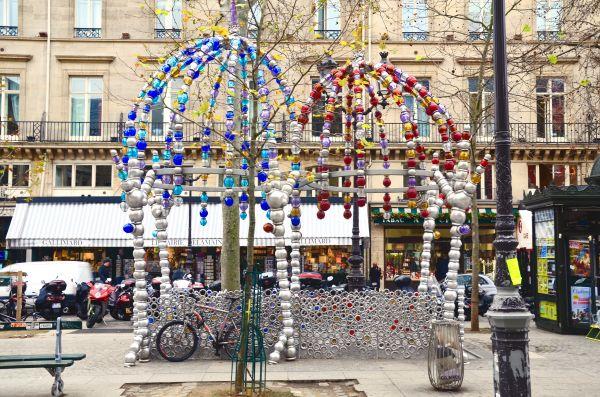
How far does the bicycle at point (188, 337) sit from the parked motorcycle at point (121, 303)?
25.7 ft

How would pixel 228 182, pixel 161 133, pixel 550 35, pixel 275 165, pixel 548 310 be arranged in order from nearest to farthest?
pixel 275 165
pixel 228 182
pixel 548 310
pixel 550 35
pixel 161 133

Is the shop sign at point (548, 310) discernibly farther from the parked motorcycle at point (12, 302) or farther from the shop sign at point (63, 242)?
the shop sign at point (63, 242)

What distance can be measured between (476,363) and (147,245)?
1834 centimetres

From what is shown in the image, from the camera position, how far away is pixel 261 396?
842cm

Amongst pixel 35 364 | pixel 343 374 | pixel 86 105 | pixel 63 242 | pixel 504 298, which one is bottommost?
pixel 343 374

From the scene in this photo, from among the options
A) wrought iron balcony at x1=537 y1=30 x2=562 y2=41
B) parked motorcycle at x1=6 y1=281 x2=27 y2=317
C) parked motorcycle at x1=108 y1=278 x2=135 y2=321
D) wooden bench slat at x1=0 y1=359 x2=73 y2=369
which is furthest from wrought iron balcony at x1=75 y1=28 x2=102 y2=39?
wooden bench slat at x1=0 y1=359 x2=73 y2=369

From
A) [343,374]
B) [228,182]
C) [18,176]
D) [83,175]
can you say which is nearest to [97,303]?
[228,182]

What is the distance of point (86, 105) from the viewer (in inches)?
1133

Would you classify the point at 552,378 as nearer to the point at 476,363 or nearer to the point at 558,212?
the point at 476,363

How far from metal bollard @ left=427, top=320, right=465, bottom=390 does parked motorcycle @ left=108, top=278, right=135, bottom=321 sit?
11.7 metres

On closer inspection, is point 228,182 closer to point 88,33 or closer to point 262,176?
point 262,176

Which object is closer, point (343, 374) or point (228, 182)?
point (343, 374)

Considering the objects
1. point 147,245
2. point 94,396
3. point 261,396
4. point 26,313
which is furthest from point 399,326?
point 147,245

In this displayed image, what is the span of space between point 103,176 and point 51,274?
9026 mm
